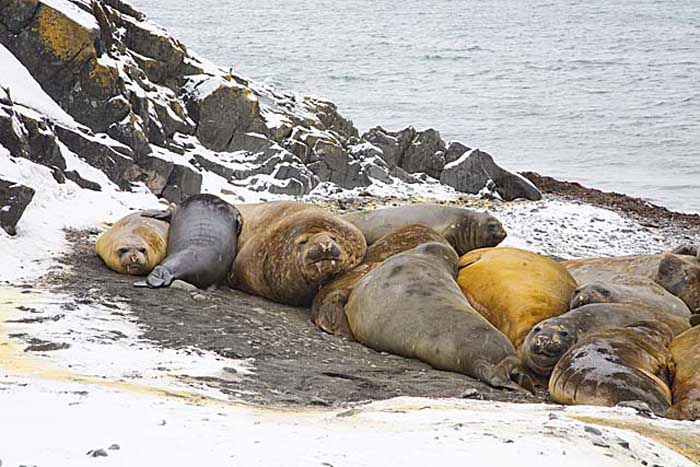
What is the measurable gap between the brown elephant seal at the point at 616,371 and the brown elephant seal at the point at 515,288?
3.18 feet

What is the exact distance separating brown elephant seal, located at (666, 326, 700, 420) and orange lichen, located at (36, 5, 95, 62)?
7631mm

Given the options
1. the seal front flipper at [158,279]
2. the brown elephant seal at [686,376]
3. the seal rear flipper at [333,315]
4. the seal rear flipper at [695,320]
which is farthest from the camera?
the seal front flipper at [158,279]

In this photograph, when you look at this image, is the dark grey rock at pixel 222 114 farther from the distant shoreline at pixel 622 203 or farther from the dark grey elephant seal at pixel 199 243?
the distant shoreline at pixel 622 203

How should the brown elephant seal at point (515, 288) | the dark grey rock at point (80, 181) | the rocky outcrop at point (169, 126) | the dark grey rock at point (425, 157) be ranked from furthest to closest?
the dark grey rock at point (425, 157)
the rocky outcrop at point (169, 126)
the dark grey rock at point (80, 181)
the brown elephant seal at point (515, 288)

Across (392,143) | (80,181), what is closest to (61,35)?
(80,181)


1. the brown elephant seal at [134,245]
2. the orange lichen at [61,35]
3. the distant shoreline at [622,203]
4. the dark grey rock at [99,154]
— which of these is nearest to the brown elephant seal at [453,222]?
the brown elephant seal at [134,245]

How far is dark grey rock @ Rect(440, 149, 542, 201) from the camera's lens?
16391 millimetres

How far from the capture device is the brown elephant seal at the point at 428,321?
232 inches

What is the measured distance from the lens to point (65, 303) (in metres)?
6.21

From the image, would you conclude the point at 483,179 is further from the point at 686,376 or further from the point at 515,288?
the point at 686,376

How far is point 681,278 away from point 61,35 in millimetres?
7157

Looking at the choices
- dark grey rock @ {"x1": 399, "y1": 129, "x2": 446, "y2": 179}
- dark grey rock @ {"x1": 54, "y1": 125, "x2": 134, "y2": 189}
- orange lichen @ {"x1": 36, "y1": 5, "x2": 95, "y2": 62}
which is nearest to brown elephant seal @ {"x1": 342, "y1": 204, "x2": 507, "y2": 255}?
dark grey rock @ {"x1": 54, "y1": 125, "x2": 134, "y2": 189}

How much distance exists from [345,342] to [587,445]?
12.2 feet

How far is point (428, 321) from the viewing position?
628cm
